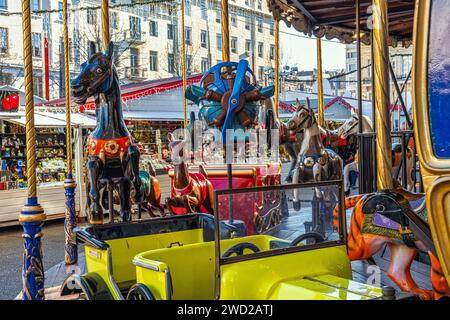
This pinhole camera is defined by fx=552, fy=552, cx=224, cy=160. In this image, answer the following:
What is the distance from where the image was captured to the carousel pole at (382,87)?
291 cm

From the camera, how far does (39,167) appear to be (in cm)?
1152

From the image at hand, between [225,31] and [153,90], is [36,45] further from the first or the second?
[225,31]

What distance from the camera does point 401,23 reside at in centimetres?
871

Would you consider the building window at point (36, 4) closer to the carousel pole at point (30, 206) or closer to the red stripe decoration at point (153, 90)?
the red stripe decoration at point (153, 90)

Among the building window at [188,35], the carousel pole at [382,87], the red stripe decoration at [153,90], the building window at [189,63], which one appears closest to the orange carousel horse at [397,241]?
the carousel pole at [382,87]

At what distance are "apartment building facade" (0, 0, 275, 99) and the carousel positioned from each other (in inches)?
703

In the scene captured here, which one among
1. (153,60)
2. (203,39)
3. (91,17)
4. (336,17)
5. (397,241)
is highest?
(91,17)

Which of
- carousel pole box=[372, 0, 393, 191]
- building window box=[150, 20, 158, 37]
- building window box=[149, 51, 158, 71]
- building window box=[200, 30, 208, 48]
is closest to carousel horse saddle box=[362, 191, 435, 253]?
carousel pole box=[372, 0, 393, 191]

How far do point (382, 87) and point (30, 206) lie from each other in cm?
254

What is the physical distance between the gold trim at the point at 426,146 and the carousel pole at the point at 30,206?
107 inches

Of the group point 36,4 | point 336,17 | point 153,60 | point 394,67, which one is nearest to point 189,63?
point 153,60

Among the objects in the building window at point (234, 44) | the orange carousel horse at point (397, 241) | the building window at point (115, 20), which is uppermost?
the building window at point (115, 20)
